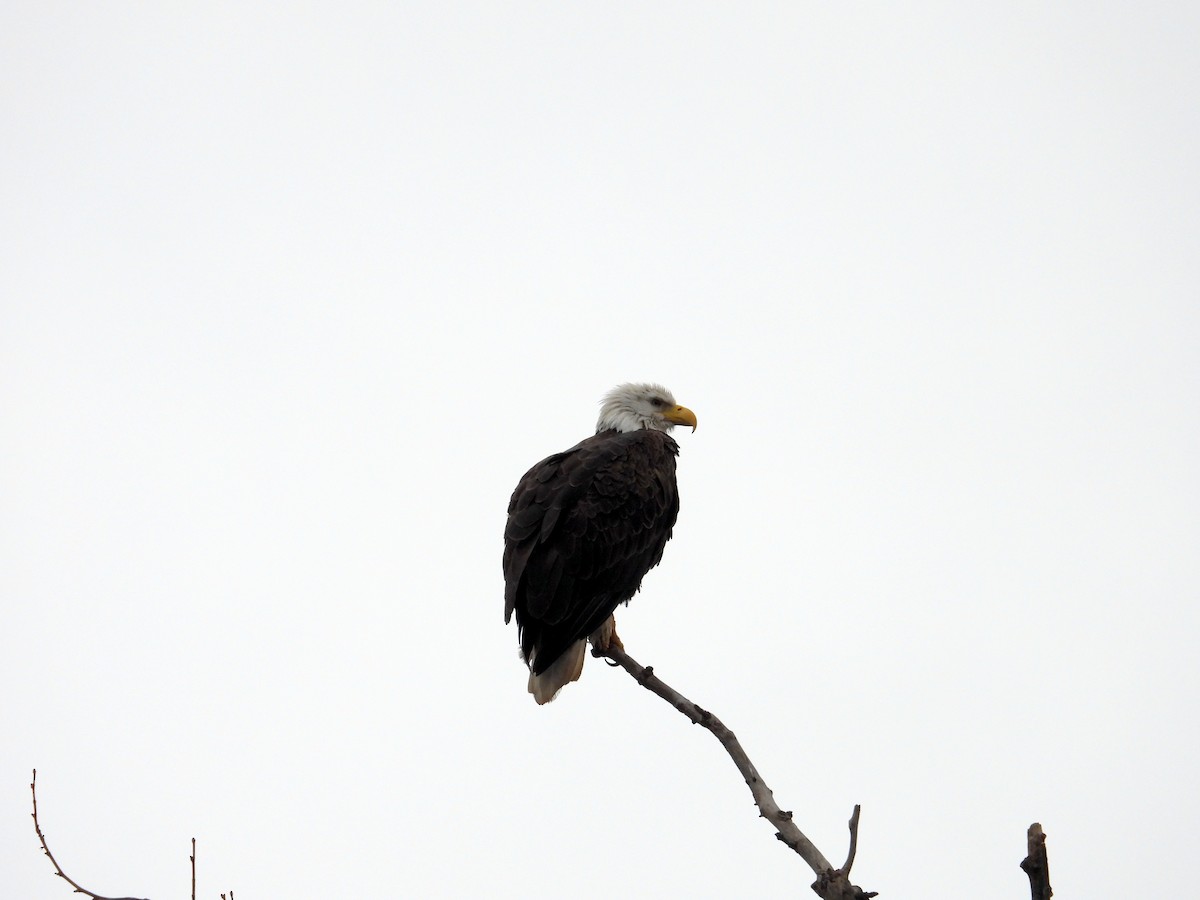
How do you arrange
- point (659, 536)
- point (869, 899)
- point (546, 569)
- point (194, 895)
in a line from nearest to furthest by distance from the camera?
point (194, 895), point (869, 899), point (546, 569), point (659, 536)

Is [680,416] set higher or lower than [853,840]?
higher

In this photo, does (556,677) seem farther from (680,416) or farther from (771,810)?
(771,810)

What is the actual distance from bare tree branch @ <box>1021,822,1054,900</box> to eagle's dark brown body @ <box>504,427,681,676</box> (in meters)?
3.48

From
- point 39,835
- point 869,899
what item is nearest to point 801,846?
point 869,899

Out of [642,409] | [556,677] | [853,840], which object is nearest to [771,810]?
[853,840]

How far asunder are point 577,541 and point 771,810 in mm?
2701

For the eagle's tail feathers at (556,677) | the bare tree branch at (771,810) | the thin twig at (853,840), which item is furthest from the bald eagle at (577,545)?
the thin twig at (853,840)

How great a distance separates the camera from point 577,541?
6293 mm

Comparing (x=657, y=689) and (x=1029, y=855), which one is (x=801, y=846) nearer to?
(x=1029, y=855)

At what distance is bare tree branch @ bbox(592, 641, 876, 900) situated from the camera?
134 inches

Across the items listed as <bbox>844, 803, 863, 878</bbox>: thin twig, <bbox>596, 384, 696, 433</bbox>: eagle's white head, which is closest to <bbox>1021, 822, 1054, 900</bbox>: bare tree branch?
<bbox>844, 803, 863, 878</bbox>: thin twig

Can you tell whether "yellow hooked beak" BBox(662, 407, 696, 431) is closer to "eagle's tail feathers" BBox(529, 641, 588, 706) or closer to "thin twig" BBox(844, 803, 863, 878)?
"eagle's tail feathers" BBox(529, 641, 588, 706)

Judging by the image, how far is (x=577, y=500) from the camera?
6.45 meters

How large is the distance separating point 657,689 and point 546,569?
163cm
